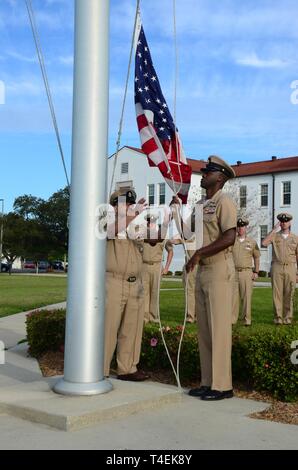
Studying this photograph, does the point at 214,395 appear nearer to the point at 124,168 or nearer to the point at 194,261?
the point at 194,261

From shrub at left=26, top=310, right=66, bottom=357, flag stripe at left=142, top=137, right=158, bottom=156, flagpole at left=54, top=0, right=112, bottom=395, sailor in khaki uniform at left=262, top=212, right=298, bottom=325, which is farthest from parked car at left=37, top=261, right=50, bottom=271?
flagpole at left=54, top=0, right=112, bottom=395

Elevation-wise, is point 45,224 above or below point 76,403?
above

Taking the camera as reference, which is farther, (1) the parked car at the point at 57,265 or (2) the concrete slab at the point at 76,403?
(1) the parked car at the point at 57,265

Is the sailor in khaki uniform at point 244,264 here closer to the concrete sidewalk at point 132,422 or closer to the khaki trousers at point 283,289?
the khaki trousers at point 283,289

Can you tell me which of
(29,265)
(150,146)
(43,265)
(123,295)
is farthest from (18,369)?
(29,265)

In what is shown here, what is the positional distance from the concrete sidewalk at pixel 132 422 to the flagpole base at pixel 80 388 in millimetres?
74

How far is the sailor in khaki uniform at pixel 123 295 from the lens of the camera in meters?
5.69

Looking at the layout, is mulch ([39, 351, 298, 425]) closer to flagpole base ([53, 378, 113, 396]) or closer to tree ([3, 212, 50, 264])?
flagpole base ([53, 378, 113, 396])

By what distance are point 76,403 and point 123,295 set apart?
4.82ft

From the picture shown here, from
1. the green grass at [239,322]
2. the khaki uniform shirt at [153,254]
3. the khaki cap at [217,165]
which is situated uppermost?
the khaki cap at [217,165]

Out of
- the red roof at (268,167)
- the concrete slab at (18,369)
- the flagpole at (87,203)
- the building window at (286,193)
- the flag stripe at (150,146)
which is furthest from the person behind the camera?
the red roof at (268,167)

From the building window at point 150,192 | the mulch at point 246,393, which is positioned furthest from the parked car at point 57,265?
the mulch at point 246,393

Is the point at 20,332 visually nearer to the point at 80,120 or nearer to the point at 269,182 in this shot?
the point at 80,120

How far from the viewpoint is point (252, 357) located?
5.33m
